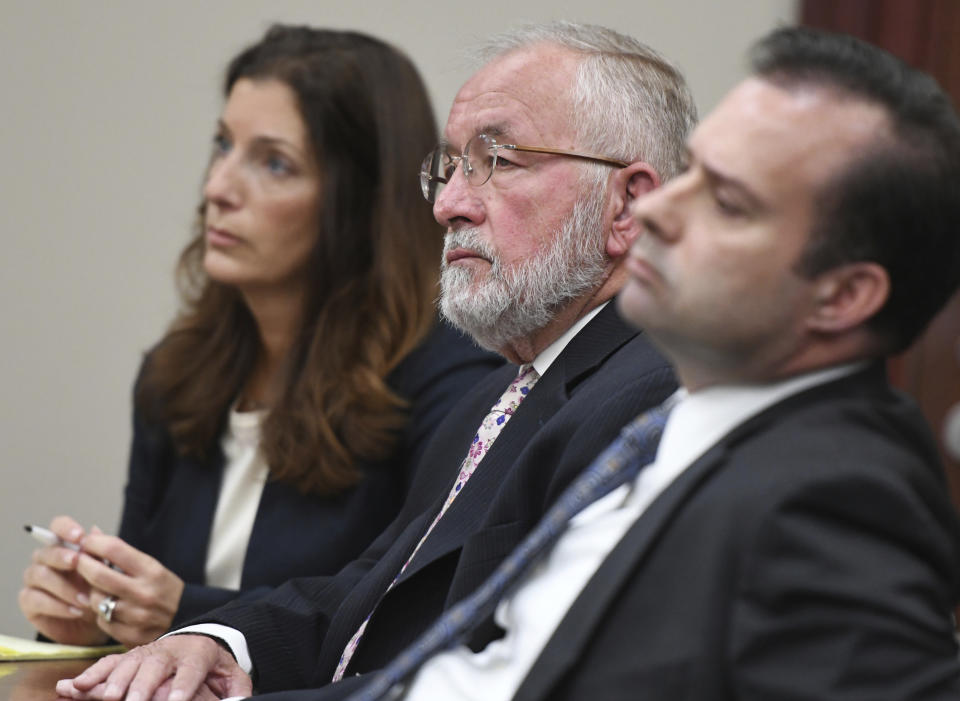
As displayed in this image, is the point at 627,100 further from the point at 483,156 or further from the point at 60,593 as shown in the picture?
the point at 60,593

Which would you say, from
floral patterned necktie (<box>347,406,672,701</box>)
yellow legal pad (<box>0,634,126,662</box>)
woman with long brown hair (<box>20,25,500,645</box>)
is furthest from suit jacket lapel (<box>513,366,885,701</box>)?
woman with long brown hair (<box>20,25,500,645</box>)

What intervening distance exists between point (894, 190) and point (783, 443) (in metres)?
0.22

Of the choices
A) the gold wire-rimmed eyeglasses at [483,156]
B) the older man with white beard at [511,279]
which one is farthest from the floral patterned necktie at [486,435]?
the gold wire-rimmed eyeglasses at [483,156]

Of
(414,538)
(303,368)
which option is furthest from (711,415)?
(303,368)

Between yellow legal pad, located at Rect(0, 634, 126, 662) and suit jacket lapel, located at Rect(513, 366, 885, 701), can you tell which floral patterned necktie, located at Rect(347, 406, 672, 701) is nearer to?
suit jacket lapel, located at Rect(513, 366, 885, 701)

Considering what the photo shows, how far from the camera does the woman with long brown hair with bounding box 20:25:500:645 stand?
2420 millimetres

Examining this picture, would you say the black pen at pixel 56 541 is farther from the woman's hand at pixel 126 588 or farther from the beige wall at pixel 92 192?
the beige wall at pixel 92 192

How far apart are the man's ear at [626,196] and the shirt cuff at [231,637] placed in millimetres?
752

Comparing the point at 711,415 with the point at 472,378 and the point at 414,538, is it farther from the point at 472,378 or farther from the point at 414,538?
the point at 472,378

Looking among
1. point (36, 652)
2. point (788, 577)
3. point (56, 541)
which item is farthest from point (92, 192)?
point (788, 577)

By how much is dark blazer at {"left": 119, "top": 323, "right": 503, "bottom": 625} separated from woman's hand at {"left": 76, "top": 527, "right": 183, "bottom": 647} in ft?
0.48

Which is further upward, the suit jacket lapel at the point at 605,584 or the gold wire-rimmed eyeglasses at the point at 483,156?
the gold wire-rimmed eyeglasses at the point at 483,156

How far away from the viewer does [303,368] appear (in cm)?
255

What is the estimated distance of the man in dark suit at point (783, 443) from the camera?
88cm
